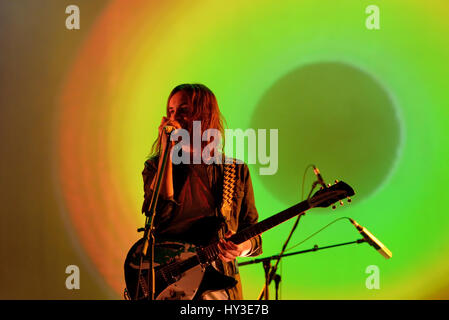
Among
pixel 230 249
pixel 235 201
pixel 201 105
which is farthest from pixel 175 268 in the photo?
pixel 201 105

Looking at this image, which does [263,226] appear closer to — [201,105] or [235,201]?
[235,201]

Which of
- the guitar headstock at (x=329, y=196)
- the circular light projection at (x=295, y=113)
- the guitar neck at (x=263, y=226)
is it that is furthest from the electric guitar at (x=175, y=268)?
the circular light projection at (x=295, y=113)

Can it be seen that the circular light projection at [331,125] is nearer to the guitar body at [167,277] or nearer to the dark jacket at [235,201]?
the dark jacket at [235,201]

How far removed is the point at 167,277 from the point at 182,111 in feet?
2.66

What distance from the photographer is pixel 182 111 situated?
2.27 m

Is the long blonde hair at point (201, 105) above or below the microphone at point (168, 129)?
above

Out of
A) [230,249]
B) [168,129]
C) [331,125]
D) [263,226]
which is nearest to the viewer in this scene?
[168,129]

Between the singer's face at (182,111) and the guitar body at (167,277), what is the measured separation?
0.60 meters

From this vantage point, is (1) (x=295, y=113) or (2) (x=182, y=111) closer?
(2) (x=182, y=111)

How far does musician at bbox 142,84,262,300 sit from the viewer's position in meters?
2.06

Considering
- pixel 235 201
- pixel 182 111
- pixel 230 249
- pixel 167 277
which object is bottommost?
pixel 167 277

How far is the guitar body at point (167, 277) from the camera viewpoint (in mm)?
2043
